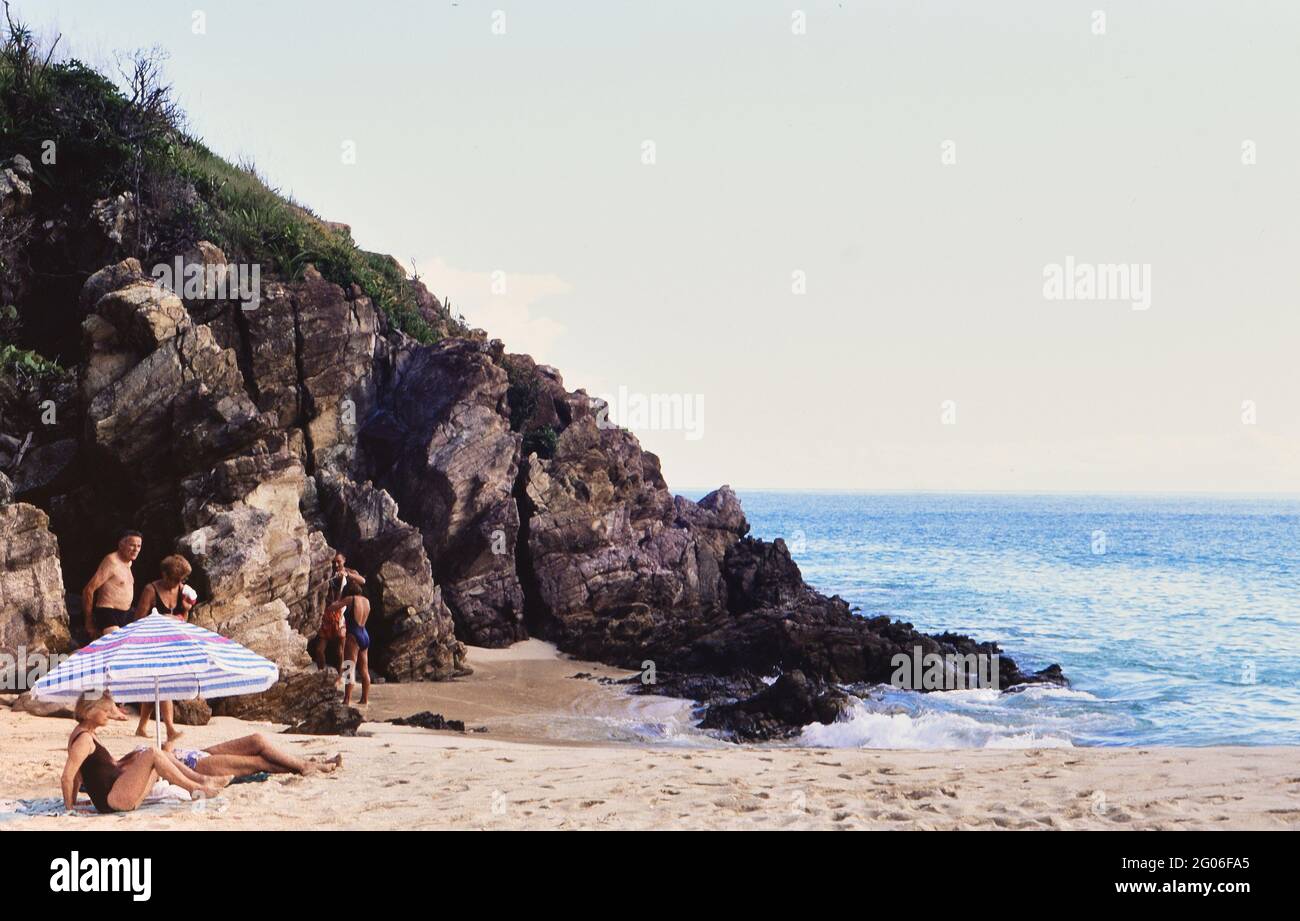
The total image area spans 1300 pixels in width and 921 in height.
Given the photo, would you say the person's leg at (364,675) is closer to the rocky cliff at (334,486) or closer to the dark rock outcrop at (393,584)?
the rocky cliff at (334,486)

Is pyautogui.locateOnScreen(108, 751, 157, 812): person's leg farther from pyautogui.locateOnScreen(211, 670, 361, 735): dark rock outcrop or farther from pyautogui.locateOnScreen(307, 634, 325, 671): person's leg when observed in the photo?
pyautogui.locateOnScreen(307, 634, 325, 671): person's leg

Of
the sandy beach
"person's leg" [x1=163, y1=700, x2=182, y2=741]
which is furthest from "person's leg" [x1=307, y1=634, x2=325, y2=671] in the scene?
"person's leg" [x1=163, y1=700, x2=182, y2=741]

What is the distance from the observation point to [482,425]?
74.3ft

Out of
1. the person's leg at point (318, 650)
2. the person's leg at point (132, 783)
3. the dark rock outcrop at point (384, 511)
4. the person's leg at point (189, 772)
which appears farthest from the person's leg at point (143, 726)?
the person's leg at point (318, 650)

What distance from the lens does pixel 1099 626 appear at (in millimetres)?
30906

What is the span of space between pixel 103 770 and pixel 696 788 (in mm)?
4687

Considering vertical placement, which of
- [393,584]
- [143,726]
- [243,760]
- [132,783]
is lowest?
[143,726]

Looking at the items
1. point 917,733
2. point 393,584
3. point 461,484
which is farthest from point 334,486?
point 917,733

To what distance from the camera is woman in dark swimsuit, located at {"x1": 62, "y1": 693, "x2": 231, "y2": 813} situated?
784 cm

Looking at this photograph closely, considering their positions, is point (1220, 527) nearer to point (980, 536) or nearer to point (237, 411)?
point (980, 536)

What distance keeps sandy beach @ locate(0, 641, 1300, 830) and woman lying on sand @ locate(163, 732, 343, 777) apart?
159 mm

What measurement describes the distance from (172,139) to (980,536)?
69.2 m

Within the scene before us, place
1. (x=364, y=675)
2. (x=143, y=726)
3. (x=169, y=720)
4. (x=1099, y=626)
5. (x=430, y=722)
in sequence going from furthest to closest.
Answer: (x=1099, y=626), (x=364, y=675), (x=430, y=722), (x=143, y=726), (x=169, y=720)

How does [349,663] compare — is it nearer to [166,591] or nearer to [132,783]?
[166,591]
